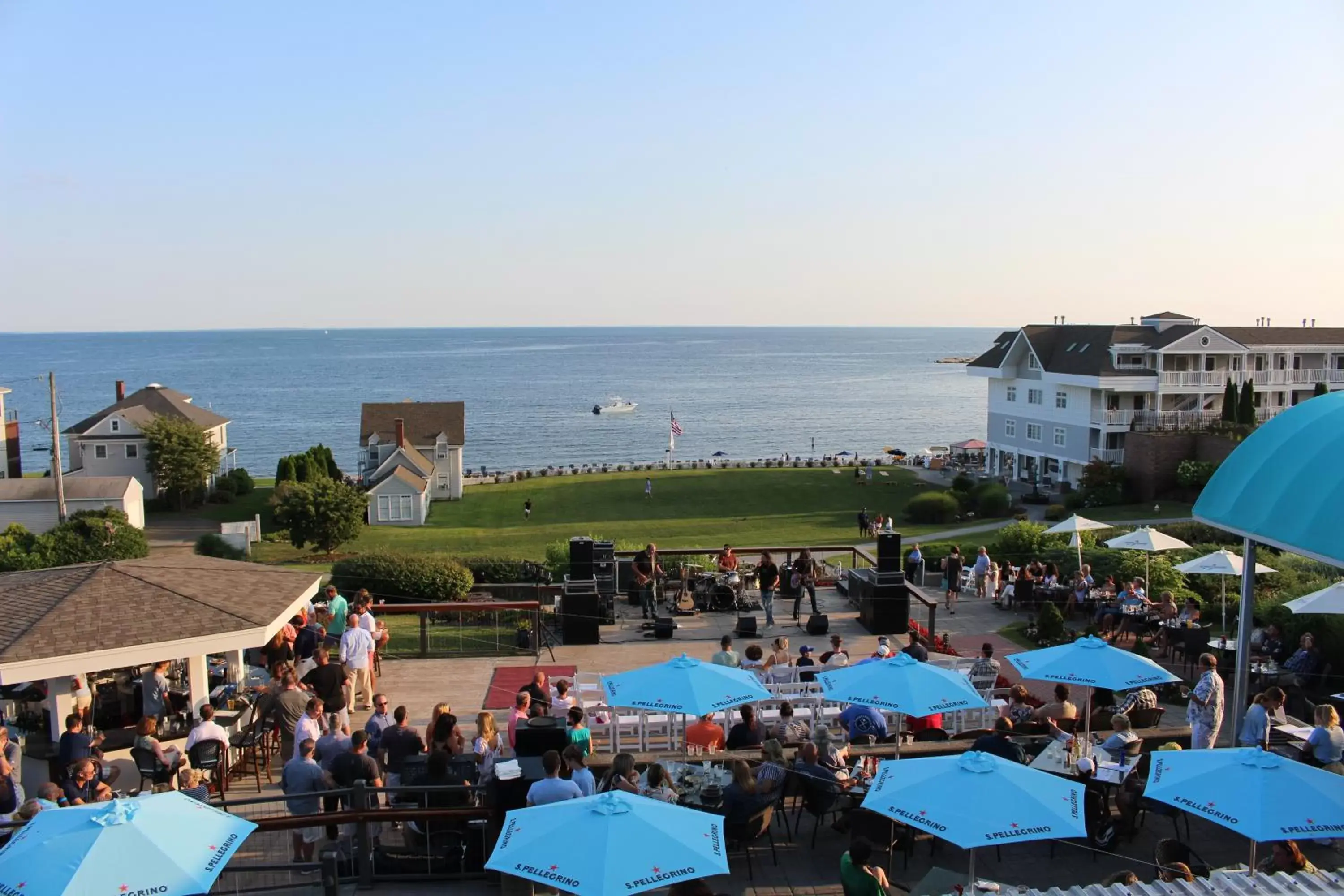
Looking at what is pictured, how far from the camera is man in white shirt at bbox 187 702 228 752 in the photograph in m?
12.0

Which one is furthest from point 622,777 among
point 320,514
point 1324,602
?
point 320,514

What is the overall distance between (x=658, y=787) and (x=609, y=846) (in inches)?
93.3

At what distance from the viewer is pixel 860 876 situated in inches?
324

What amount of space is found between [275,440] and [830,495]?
291 feet

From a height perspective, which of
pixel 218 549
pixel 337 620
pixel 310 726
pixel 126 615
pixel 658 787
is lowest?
pixel 218 549

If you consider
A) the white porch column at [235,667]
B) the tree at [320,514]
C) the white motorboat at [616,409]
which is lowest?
the white motorboat at [616,409]

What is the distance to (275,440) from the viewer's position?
424 ft

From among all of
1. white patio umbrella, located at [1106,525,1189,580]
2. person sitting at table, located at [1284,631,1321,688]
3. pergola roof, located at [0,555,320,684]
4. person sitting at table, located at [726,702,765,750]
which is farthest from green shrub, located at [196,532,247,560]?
person sitting at table, located at [1284,631,1321,688]

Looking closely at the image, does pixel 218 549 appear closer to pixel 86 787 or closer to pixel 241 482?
pixel 241 482

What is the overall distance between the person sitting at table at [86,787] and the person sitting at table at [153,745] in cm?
123

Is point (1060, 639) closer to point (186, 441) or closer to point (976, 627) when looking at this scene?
point (976, 627)

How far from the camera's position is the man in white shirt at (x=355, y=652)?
50.8 feet

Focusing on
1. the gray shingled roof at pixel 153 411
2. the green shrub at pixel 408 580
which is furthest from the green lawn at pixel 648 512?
the green shrub at pixel 408 580

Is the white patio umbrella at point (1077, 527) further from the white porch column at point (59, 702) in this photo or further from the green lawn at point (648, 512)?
the white porch column at point (59, 702)
